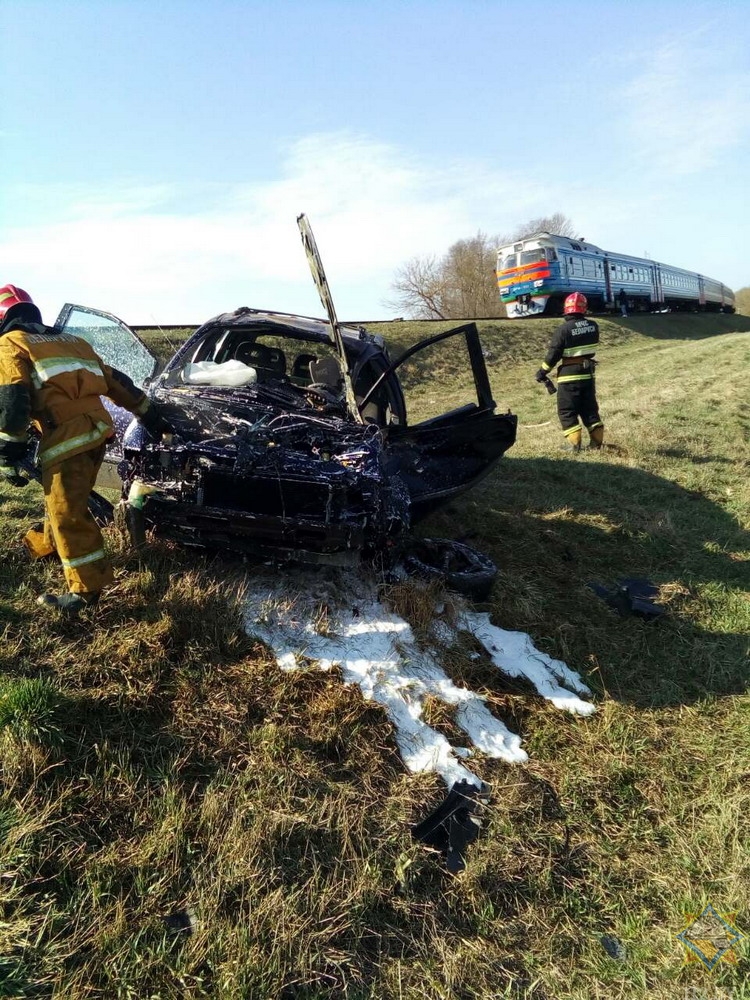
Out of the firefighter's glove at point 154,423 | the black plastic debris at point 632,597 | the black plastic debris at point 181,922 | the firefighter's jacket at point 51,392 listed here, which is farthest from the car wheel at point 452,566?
the black plastic debris at point 181,922

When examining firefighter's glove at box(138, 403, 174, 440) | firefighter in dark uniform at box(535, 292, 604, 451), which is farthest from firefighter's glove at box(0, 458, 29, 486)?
firefighter in dark uniform at box(535, 292, 604, 451)

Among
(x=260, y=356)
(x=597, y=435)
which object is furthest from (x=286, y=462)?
(x=597, y=435)

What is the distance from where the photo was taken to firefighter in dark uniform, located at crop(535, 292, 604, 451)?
6.88 metres

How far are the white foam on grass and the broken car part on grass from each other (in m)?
0.36

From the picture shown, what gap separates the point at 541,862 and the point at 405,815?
0.54 m

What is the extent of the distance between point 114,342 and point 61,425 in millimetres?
2006

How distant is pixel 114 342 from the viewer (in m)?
4.62

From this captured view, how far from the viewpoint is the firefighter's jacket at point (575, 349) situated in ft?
22.5

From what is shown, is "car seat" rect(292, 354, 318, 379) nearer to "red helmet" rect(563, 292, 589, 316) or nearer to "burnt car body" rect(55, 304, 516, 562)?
"burnt car body" rect(55, 304, 516, 562)

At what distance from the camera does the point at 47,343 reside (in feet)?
9.30

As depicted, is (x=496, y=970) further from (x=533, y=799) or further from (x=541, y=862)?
(x=533, y=799)

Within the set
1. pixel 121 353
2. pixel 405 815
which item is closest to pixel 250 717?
pixel 405 815

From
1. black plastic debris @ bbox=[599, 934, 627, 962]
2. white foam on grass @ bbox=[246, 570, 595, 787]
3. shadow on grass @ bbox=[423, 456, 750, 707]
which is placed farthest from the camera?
shadow on grass @ bbox=[423, 456, 750, 707]

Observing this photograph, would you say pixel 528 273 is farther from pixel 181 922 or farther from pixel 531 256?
pixel 181 922
